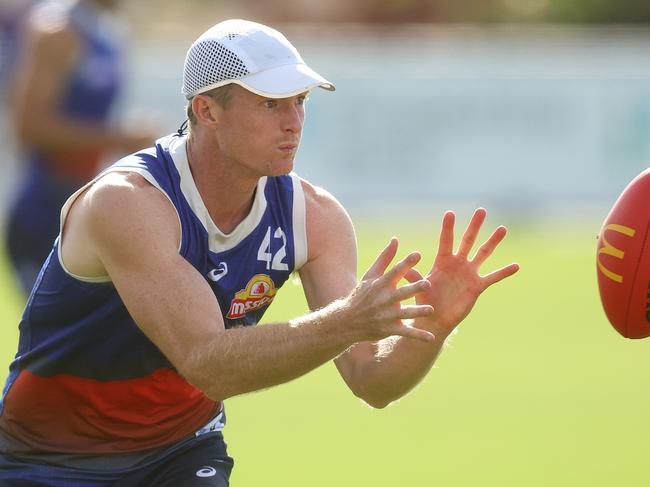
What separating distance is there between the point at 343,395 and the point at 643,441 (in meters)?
2.29

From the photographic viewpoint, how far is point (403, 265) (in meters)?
4.18

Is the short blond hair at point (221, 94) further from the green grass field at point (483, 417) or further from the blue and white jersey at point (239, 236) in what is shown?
the green grass field at point (483, 417)

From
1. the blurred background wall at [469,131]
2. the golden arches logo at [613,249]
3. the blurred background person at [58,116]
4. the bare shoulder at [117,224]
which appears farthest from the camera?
the blurred background wall at [469,131]

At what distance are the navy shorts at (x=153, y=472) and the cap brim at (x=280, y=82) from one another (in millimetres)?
1273

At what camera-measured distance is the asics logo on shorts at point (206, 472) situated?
4.79m

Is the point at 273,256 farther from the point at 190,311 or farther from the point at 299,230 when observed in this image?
the point at 190,311

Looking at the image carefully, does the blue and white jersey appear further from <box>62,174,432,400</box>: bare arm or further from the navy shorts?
the navy shorts

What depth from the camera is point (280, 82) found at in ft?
14.8

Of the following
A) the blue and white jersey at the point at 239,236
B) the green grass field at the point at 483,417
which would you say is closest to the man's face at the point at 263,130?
the blue and white jersey at the point at 239,236

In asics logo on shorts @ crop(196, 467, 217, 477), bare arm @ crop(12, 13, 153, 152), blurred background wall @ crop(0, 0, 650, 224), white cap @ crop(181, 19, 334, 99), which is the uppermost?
blurred background wall @ crop(0, 0, 650, 224)

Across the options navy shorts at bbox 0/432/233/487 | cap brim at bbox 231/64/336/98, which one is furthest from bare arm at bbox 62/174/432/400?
navy shorts at bbox 0/432/233/487

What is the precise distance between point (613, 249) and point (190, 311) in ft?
5.09

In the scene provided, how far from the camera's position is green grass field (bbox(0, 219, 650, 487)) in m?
7.16

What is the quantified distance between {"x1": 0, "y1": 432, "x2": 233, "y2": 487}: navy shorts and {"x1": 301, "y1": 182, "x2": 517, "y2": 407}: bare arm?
540mm
